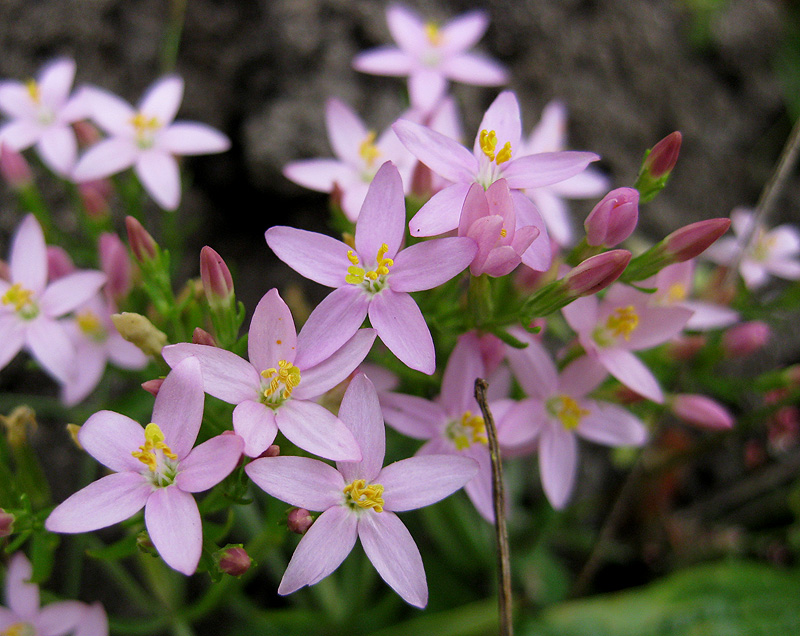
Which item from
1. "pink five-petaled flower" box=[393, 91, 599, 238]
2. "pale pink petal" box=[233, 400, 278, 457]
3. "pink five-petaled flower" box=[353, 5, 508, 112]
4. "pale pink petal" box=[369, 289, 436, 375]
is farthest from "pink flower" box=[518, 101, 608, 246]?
"pale pink petal" box=[233, 400, 278, 457]

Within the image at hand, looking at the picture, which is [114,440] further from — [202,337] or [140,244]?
[140,244]

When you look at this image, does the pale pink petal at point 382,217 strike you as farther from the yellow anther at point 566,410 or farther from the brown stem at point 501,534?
the yellow anther at point 566,410

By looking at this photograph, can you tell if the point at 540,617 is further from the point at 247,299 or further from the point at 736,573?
the point at 247,299

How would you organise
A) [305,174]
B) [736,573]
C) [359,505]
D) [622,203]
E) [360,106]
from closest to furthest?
[359,505] → [622,203] → [305,174] → [736,573] → [360,106]

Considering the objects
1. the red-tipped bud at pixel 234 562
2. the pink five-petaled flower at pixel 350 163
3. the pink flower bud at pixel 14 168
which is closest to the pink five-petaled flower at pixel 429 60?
the pink five-petaled flower at pixel 350 163

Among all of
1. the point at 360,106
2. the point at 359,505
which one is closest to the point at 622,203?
the point at 359,505

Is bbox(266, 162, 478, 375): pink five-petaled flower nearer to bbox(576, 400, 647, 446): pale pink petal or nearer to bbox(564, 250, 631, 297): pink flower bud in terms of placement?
bbox(564, 250, 631, 297): pink flower bud

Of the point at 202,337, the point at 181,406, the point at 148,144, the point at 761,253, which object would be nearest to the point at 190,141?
the point at 148,144
